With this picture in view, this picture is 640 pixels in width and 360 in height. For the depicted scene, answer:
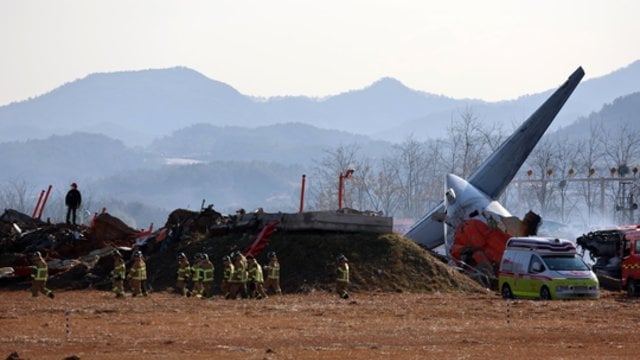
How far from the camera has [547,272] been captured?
127ft

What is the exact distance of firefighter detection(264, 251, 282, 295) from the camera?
131 feet

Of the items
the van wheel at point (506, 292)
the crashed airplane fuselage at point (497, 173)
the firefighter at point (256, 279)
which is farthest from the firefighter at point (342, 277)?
the crashed airplane fuselage at point (497, 173)

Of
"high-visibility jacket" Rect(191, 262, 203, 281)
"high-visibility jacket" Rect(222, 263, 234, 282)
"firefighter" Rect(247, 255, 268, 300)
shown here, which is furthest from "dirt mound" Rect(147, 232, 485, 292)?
"high-visibility jacket" Rect(191, 262, 203, 281)

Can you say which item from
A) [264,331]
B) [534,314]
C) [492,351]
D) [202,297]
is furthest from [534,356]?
[202,297]

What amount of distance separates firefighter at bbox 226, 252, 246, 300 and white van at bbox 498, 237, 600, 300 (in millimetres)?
9311

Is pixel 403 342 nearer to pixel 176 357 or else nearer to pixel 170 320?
pixel 176 357

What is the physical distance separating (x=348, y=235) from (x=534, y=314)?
542 inches

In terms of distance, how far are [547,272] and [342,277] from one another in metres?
6.92

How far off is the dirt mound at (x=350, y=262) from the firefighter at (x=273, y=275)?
0.88 meters

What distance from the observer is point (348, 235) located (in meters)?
45.3

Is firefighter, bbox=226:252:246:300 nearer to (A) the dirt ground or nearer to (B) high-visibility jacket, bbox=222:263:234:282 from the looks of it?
(B) high-visibility jacket, bbox=222:263:234:282

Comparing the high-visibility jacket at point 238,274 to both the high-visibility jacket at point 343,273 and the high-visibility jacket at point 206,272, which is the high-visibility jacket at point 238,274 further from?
the high-visibility jacket at point 343,273

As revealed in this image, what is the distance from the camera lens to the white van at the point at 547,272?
3831 centimetres

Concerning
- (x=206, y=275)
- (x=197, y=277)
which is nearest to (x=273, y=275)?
(x=206, y=275)
